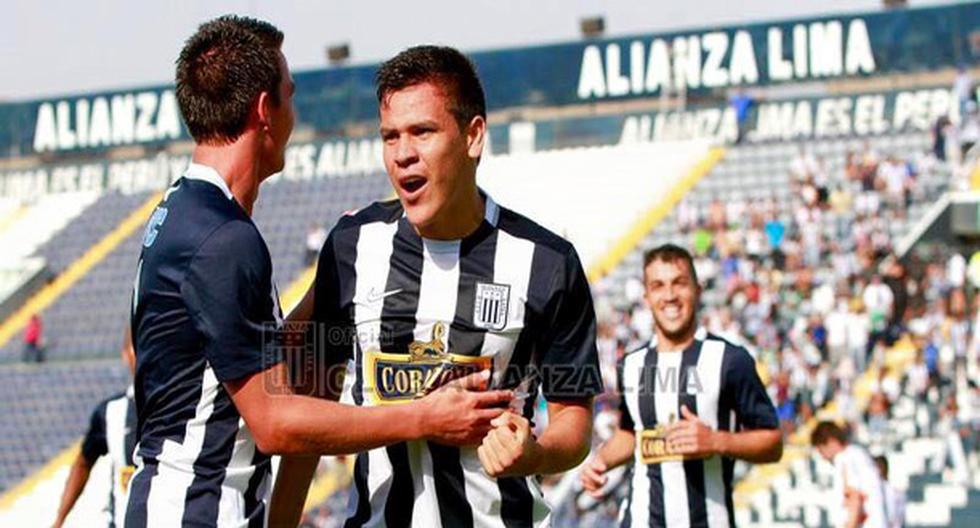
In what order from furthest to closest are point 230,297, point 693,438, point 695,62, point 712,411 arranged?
1. point 695,62
2. point 712,411
3. point 693,438
4. point 230,297

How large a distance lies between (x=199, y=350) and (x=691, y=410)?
4171mm

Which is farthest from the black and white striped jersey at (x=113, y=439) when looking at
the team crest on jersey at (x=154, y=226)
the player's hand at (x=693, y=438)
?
the team crest on jersey at (x=154, y=226)

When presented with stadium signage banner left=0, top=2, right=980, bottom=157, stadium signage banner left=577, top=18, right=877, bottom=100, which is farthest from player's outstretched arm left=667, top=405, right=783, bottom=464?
stadium signage banner left=577, top=18, right=877, bottom=100

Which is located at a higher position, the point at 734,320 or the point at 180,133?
the point at 180,133

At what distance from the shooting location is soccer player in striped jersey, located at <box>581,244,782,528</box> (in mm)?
8031

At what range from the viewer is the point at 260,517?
4.73 meters

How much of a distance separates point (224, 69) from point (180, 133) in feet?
120

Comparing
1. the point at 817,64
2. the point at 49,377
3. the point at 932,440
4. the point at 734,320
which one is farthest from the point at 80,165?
the point at 932,440

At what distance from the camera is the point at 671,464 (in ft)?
26.8

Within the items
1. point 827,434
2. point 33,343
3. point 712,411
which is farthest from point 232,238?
point 33,343

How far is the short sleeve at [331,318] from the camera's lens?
5.25 meters

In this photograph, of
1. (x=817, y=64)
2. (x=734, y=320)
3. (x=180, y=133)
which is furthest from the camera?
(x=180, y=133)

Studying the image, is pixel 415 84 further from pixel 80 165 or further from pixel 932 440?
pixel 80 165

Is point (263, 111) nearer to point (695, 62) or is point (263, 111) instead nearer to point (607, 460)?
point (607, 460)
